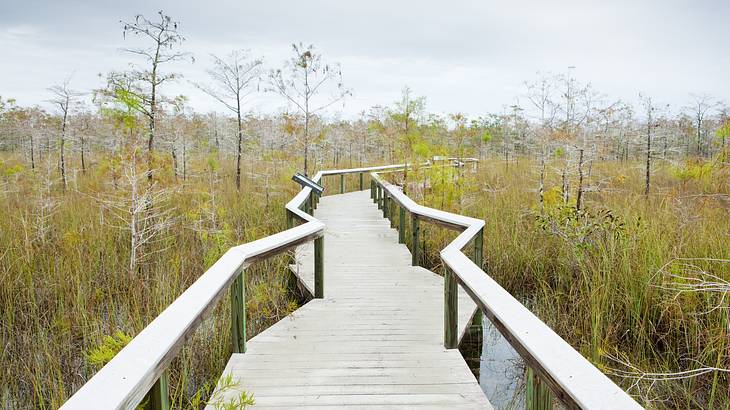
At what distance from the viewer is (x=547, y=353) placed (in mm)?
1812

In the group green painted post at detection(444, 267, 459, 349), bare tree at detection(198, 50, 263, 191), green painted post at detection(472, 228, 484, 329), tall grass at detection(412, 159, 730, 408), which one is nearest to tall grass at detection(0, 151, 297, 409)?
green painted post at detection(444, 267, 459, 349)

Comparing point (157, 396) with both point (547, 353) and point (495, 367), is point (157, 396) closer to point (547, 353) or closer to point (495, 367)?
point (547, 353)

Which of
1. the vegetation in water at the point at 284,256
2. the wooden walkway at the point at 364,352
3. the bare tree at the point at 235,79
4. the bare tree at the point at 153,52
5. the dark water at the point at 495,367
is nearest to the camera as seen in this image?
the wooden walkway at the point at 364,352

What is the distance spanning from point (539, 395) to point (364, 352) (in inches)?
72.4

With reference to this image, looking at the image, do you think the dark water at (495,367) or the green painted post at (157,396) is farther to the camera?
the dark water at (495,367)

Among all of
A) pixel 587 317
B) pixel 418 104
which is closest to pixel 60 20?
pixel 418 104

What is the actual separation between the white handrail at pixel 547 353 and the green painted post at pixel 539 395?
0.10 metres

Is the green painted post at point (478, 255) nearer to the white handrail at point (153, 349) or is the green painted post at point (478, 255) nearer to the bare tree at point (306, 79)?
the white handrail at point (153, 349)

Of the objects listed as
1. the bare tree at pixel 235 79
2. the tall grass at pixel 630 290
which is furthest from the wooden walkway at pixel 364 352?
the bare tree at pixel 235 79

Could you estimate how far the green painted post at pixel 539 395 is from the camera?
1896mm

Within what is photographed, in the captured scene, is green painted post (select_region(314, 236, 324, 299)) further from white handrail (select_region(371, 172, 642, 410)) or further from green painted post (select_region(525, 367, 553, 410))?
green painted post (select_region(525, 367, 553, 410))

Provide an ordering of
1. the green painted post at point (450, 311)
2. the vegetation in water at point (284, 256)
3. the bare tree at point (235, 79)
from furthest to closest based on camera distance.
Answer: the bare tree at point (235, 79)
the vegetation in water at point (284, 256)
the green painted post at point (450, 311)

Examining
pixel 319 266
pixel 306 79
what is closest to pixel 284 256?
pixel 319 266

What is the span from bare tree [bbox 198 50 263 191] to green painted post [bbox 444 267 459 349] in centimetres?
1116
